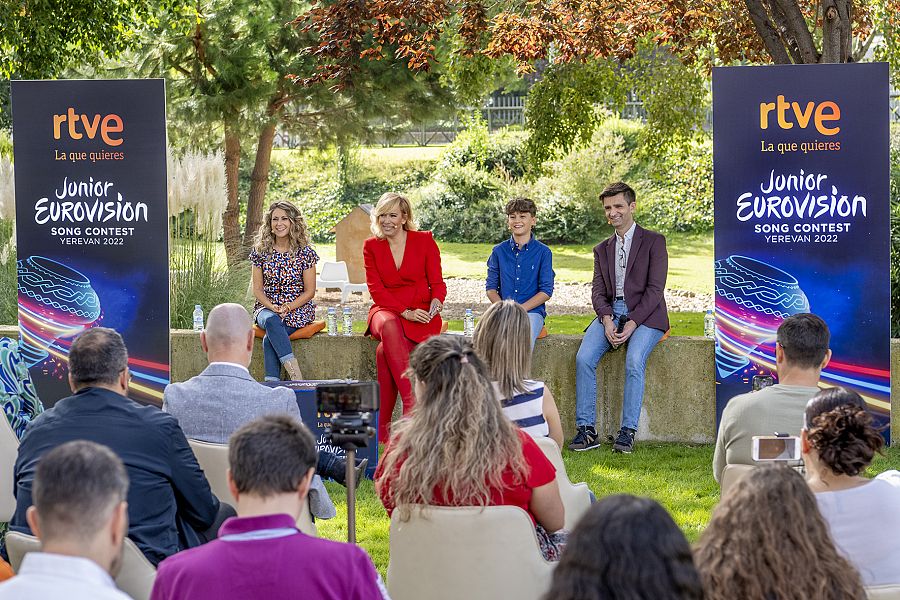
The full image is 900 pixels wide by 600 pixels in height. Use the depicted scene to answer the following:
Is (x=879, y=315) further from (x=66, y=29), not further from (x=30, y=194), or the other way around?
(x=66, y=29)

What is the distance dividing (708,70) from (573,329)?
9.27ft

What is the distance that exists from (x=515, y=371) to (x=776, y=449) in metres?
1.33

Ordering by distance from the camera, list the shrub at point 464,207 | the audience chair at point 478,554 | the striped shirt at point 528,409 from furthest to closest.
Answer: the shrub at point 464,207 < the striped shirt at point 528,409 < the audience chair at point 478,554

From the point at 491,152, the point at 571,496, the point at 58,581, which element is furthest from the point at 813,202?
the point at 491,152

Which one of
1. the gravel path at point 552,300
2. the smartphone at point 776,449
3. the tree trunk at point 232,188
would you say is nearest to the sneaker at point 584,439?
the smartphone at point 776,449

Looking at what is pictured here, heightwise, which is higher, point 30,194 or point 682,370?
point 30,194

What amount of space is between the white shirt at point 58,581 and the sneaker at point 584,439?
4.66m

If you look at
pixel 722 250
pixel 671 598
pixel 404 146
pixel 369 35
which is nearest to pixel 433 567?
pixel 671 598

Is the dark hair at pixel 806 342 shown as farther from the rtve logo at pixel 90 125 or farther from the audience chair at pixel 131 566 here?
the rtve logo at pixel 90 125

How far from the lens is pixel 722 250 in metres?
6.17

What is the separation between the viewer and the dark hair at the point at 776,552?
222 centimetres

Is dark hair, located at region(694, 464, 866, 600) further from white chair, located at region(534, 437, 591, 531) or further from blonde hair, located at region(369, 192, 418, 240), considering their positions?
blonde hair, located at region(369, 192, 418, 240)

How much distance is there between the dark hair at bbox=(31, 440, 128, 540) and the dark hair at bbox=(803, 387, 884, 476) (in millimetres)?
1768

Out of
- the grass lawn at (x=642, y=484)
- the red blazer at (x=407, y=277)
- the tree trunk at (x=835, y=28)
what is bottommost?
the grass lawn at (x=642, y=484)
